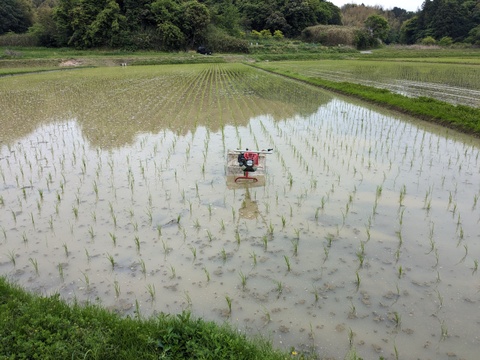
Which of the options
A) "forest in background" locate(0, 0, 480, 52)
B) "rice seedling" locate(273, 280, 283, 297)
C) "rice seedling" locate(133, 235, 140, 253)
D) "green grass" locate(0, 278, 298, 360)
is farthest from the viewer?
"forest in background" locate(0, 0, 480, 52)

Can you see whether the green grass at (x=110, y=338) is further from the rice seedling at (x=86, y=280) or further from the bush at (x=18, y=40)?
the bush at (x=18, y=40)

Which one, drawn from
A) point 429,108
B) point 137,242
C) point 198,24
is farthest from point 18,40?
point 137,242

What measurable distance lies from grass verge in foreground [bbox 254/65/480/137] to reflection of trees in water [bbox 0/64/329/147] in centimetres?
163

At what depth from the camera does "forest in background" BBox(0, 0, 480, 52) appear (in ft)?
133

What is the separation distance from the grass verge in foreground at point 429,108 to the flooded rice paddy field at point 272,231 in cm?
84

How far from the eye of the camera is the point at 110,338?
2.27 m

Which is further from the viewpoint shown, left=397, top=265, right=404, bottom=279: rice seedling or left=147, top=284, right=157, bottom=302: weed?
left=397, top=265, right=404, bottom=279: rice seedling

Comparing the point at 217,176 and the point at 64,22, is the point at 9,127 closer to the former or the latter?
the point at 217,176

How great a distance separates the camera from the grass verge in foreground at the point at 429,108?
26.8ft

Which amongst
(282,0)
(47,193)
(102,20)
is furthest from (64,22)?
(47,193)

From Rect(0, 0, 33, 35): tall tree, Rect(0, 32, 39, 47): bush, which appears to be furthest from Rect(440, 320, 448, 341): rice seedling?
Rect(0, 0, 33, 35): tall tree

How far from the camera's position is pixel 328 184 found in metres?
5.18

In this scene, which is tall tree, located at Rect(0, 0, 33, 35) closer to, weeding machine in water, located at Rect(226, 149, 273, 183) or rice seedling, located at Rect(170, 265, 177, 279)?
weeding machine in water, located at Rect(226, 149, 273, 183)

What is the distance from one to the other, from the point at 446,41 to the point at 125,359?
Answer: 193ft
